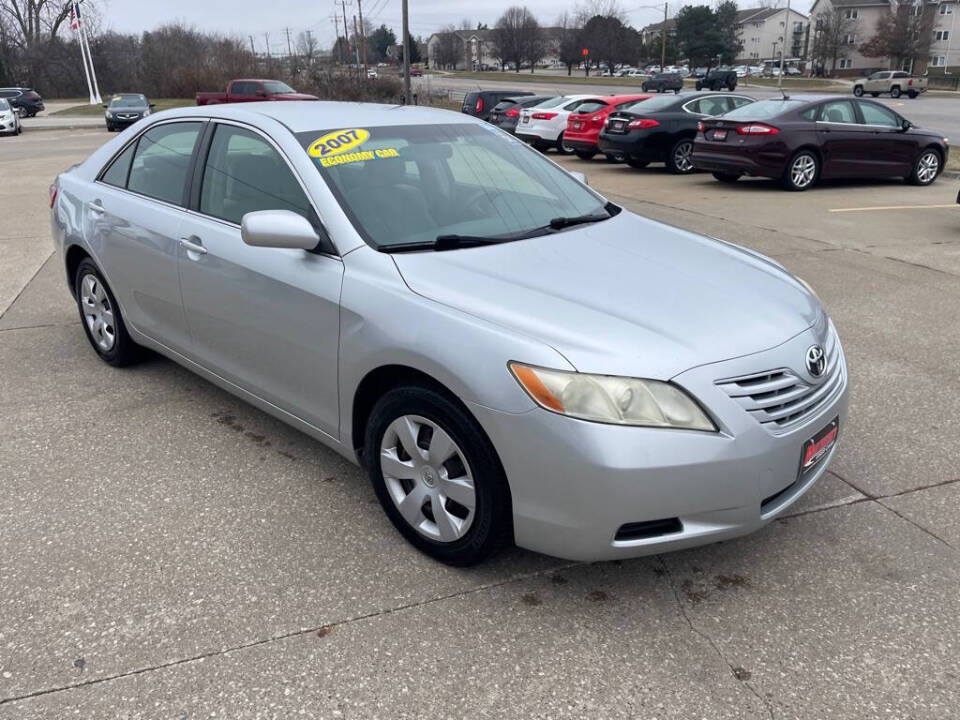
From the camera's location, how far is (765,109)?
40.9 feet

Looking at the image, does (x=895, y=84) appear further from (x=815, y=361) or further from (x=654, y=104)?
(x=815, y=361)

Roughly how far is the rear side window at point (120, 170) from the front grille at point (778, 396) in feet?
11.8

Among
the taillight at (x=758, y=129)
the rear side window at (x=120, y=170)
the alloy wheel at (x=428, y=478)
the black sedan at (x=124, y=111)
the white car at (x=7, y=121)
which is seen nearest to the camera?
the alloy wheel at (x=428, y=478)

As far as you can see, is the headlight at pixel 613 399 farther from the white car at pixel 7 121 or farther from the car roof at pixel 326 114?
the white car at pixel 7 121

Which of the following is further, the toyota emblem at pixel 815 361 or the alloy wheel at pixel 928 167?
the alloy wheel at pixel 928 167

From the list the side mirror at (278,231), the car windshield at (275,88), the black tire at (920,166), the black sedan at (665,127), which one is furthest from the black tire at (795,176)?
the car windshield at (275,88)

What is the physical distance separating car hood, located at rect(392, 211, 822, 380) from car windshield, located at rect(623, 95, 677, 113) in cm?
1246

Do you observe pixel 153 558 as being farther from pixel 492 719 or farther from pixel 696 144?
pixel 696 144

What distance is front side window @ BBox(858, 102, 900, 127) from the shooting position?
12.6 m

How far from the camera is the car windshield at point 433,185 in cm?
325

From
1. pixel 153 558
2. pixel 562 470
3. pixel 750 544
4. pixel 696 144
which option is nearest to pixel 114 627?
pixel 153 558

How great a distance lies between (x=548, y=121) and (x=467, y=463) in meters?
16.2

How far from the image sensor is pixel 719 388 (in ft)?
8.18

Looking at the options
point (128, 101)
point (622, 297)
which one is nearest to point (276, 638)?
point (622, 297)
